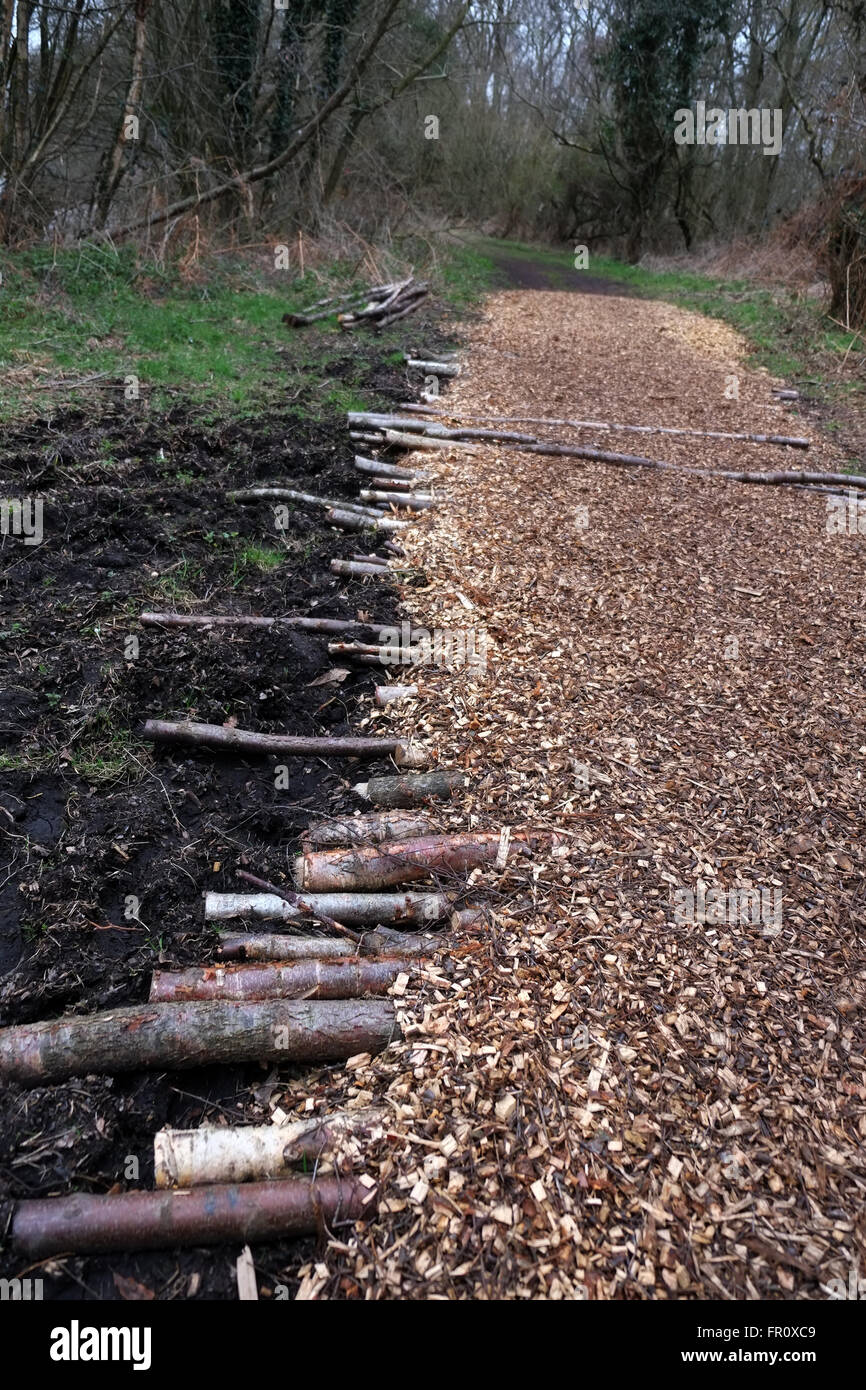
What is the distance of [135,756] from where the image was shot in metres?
3.97

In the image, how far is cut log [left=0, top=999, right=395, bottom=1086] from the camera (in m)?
2.65

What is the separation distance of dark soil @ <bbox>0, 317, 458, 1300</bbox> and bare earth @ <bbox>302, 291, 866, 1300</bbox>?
467 millimetres

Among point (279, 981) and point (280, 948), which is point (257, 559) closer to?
point (280, 948)

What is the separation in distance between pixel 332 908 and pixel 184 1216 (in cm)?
121

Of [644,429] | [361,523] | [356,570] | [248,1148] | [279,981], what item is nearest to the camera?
[248,1148]

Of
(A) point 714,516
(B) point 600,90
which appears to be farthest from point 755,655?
(B) point 600,90

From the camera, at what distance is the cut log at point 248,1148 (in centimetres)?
244

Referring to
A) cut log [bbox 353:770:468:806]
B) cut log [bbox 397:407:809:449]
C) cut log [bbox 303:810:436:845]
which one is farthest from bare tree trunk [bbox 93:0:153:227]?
cut log [bbox 303:810:436:845]

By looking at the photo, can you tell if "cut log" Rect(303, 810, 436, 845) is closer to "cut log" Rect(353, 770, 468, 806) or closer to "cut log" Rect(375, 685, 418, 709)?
"cut log" Rect(353, 770, 468, 806)

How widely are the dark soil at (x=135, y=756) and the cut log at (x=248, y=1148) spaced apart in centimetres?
11

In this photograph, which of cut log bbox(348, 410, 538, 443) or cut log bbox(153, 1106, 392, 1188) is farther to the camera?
cut log bbox(348, 410, 538, 443)

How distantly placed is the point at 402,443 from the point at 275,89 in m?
10.2

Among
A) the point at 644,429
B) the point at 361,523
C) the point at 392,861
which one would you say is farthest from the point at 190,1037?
the point at 644,429
